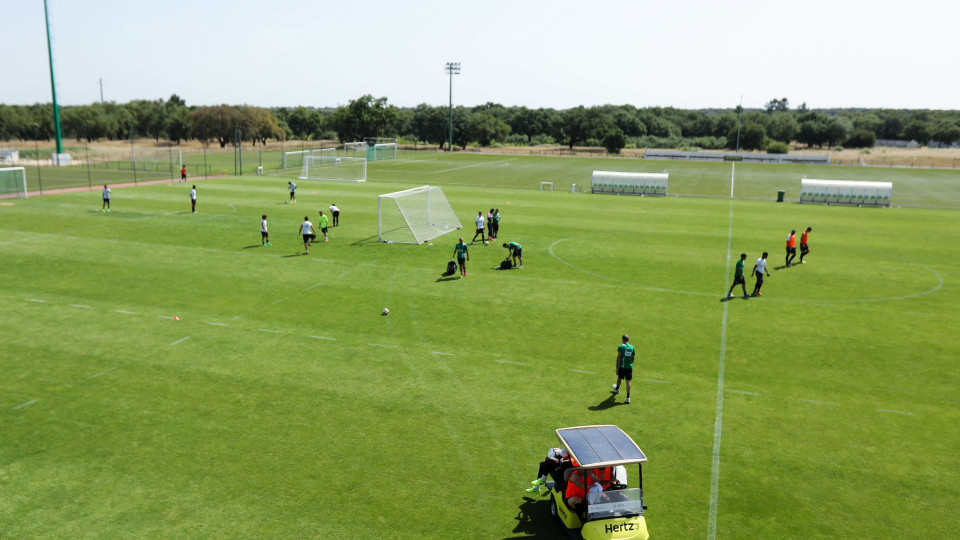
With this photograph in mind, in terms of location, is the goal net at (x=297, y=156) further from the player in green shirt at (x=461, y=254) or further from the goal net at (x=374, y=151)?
the player in green shirt at (x=461, y=254)

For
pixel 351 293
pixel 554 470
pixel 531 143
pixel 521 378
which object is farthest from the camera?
pixel 531 143

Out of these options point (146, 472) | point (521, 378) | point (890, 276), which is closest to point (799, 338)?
point (521, 378)

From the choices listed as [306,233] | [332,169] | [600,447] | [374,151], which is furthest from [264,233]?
[374,151]

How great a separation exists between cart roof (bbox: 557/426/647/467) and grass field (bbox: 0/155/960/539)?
162 centimetres

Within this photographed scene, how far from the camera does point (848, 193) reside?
2274 inches

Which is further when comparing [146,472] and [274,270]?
[274,270]

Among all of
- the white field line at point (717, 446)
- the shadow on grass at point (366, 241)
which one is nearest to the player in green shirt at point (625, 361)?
the white field line at point (717, 446)

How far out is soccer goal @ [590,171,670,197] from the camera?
209ft

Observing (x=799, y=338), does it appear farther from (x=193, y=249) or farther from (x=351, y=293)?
(x=193, y=249)

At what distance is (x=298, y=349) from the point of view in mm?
19203

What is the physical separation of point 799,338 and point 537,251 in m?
15.9

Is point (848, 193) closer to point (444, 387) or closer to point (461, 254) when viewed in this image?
point (461, 254)

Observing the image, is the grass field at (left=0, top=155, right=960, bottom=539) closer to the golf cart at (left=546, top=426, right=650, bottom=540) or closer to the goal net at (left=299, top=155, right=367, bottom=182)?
the golf cart at (left=546, top=426, right=650, bottom=540)

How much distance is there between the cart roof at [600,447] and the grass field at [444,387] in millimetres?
1617
